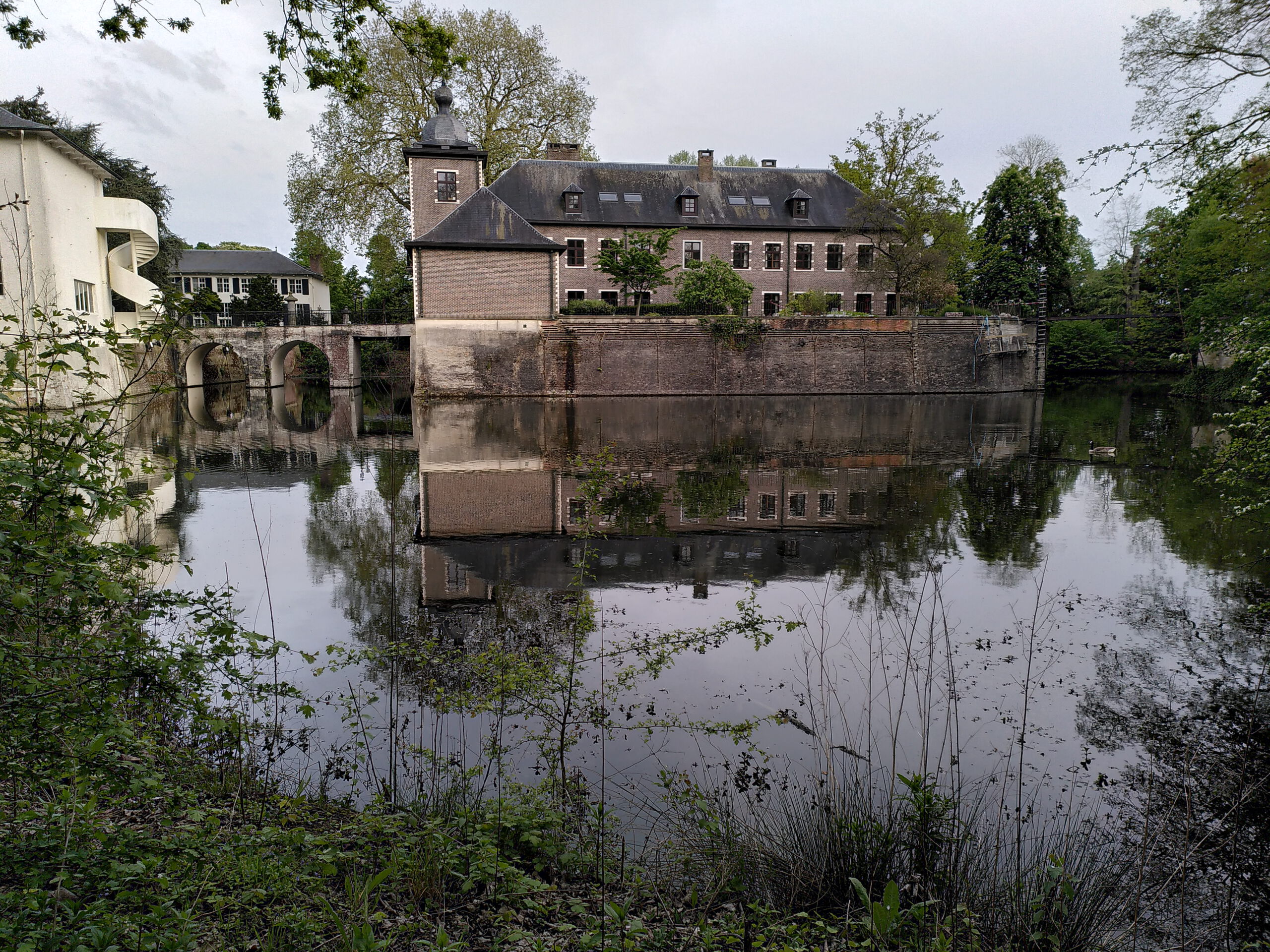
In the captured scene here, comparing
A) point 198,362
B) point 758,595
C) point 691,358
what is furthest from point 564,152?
point 758,595

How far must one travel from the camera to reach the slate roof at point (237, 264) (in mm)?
49344

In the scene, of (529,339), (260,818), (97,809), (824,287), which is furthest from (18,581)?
(824,287)

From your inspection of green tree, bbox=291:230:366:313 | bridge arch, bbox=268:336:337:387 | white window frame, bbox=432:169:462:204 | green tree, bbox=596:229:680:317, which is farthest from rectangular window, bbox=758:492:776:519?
green tree, bbox=291:230:366:313

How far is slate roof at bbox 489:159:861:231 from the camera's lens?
36719 millimetres

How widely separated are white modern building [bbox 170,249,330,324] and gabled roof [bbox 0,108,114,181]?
22028mm

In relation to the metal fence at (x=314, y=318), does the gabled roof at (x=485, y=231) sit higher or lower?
higher

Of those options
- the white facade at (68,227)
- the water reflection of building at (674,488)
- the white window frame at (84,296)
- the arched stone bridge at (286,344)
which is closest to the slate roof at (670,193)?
the arched stone bridge at (286,344)

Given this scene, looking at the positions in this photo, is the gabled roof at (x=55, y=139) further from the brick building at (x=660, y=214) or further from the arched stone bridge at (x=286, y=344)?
the brick building at (x=660, y=214)

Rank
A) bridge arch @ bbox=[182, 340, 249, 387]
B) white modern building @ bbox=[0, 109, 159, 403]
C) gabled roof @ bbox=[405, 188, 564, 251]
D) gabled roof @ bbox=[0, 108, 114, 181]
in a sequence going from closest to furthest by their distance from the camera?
gabled roof @ bbox=[0, 108, 114, 181] < white modern building @ bbox=[0, 109, 159, 403] < gabled roof @ bbox=[405, 188, 564, 251] < bridge arch @ bbox=[182, 340, 249, 387]

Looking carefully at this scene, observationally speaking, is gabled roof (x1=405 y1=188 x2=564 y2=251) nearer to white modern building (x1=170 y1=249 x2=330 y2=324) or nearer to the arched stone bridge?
the arched stone bridge

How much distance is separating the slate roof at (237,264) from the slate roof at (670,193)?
2123 centimetres

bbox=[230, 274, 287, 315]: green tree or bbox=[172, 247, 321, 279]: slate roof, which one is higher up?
bbox=[172, 247, 321, 279]: slate roof

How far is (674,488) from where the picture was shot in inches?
501

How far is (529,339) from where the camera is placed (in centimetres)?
3112
